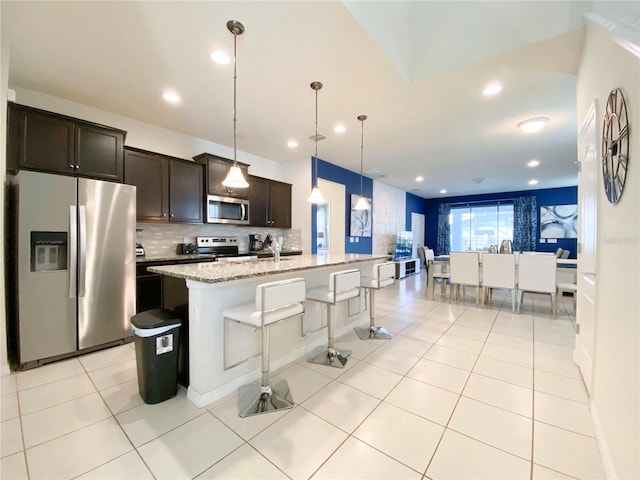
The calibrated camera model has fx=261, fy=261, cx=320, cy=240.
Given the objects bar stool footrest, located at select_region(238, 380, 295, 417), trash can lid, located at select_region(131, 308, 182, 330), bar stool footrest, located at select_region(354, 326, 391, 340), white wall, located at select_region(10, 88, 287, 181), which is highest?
white wall, located at select_region(10, 88, 287, 181)

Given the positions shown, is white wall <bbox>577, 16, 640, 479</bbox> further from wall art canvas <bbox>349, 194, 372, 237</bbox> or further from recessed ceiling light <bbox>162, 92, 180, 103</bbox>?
wall art canvas <bbox>349, 194, 372, 237</bbox>

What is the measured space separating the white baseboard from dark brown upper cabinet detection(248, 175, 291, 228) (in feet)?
14.5

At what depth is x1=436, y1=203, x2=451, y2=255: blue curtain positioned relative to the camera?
9.56 metres

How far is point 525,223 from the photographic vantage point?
8172mm

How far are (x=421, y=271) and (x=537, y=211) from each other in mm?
3886

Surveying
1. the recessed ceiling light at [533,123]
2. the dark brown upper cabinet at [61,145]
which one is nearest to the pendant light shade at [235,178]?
the dark brown upper cabinet at [61,145]

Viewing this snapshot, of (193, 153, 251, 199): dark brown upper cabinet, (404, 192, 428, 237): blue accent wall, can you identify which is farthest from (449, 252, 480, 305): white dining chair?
(404, 192, 428, 237): blue accent wall

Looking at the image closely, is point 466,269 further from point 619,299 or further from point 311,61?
point 311,61

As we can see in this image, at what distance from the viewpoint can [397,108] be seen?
3.15m

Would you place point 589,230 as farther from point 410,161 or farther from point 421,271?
point 421,271

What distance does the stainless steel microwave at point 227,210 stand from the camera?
4039 mm

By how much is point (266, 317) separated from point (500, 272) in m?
4.17

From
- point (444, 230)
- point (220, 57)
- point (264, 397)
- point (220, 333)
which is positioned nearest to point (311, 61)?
point (220, 57)

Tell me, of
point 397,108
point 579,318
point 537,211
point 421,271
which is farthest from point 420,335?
point 537,211
